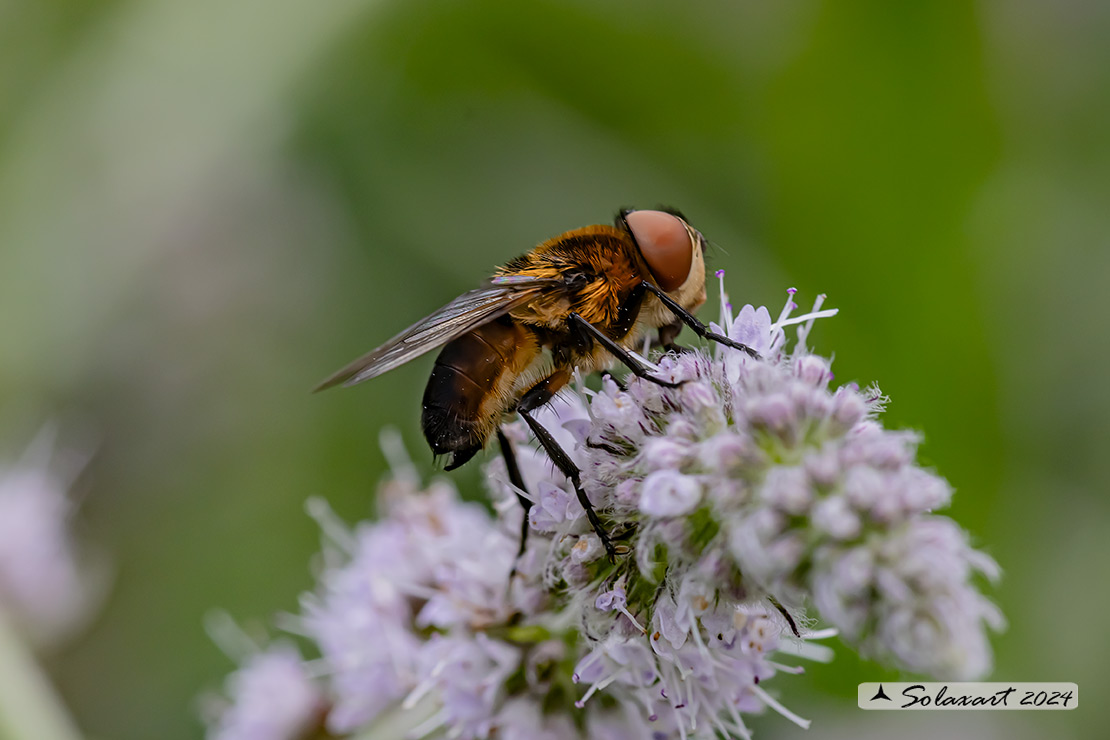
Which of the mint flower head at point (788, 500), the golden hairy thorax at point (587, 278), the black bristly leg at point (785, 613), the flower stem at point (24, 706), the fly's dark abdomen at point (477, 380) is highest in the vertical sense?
the golden hairy thorax at point (587, 278)

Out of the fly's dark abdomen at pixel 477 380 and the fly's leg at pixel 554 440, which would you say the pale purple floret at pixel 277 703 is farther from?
the fly's leg at pixel 554 440

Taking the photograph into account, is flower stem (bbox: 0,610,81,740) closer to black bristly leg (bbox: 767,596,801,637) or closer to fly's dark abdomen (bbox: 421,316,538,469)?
fly's dark abdomen (bbox: 421,316,538,469)

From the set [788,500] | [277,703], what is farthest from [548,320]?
[277,703]

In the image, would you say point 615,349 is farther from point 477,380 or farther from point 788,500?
point 788,500

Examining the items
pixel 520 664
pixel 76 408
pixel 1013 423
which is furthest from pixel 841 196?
pixel 76 408

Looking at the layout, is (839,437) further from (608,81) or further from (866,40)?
(608,81)

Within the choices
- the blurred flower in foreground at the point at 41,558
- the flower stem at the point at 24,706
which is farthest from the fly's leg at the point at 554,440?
the blurred flower in foreground at the point at 41,558
